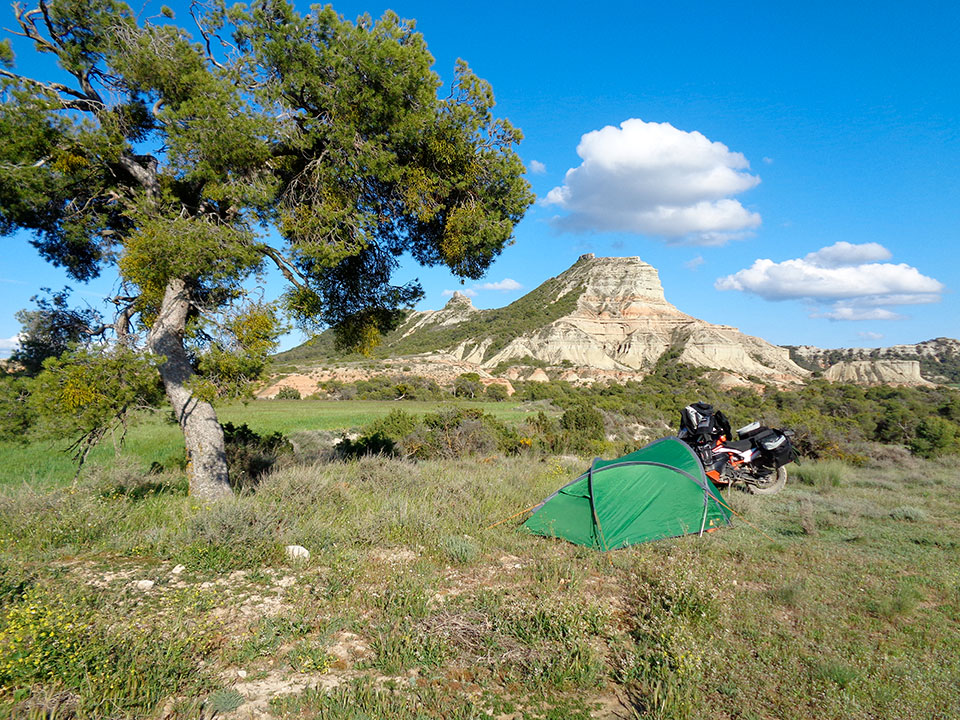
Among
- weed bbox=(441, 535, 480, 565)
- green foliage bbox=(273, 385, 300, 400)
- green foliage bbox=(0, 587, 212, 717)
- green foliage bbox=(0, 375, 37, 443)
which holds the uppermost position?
green foliage bbox=(0, 375, 37, 443)

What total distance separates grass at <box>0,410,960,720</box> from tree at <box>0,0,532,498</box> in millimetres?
1921

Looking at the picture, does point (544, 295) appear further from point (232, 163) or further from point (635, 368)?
point (232, 163)

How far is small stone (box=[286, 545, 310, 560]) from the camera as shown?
19.0 ft

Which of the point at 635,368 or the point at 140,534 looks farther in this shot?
the point at 635,368

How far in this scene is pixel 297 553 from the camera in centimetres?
583

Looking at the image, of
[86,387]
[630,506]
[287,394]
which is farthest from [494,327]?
[86,387]

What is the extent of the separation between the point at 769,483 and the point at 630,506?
5053 millimetres

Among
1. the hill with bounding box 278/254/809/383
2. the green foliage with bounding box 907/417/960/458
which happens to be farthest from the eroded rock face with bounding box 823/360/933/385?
the green foliage with bounding box 907/417/960/458

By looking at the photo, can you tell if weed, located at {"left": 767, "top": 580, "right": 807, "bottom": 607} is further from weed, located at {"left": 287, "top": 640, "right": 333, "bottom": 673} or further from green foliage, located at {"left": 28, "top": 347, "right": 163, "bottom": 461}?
green foliage, located at {"left": 28, "top": 347, "right": 163, "bottom": 461}

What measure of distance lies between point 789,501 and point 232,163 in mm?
11396

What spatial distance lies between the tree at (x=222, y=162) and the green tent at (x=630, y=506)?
4.49 m

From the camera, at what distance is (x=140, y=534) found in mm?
6008

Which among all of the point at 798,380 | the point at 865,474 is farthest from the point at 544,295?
the point at 865,474

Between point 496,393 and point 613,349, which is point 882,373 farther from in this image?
point 496,393
